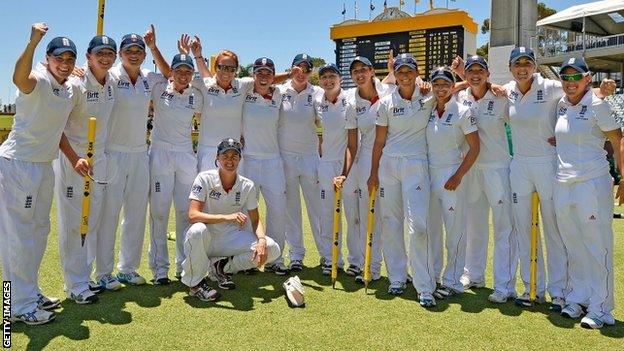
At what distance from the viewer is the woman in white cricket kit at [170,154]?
6324 millimetres

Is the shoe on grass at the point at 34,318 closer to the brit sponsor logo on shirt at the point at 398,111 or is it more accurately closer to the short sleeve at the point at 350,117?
the short sleeve at the point at 350,117

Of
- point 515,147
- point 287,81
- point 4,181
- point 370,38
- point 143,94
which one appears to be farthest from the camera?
point 370,38

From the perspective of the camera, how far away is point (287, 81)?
7449 millimetres

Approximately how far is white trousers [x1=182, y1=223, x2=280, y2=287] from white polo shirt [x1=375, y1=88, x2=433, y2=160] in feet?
6.04

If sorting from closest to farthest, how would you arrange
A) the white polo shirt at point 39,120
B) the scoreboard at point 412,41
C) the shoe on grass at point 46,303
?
the white polo shirt at point 39,120 < the shoe on grass at point 46,303 < the scoreboard at point 412,41

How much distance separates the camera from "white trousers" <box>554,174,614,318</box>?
16.2 ft

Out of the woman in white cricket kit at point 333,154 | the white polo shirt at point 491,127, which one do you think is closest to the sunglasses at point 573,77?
the white polo shirt at point 491,127

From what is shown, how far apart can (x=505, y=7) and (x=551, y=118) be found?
32000 millimetres

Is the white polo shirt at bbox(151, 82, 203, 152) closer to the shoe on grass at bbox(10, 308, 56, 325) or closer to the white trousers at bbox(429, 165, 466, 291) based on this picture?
the shoe on grass at bbox(10, 308, 56, 325)

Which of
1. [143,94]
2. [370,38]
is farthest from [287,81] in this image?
[370,38]

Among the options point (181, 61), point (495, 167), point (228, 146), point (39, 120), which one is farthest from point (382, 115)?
point (39, 120)

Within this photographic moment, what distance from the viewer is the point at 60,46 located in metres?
4.84

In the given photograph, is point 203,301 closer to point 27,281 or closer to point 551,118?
point 27,281

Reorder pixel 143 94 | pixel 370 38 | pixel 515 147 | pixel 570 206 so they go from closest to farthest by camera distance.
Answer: pixel 570 206 → pixel 515 147 → pixel 143 94 → pixel 370 38
